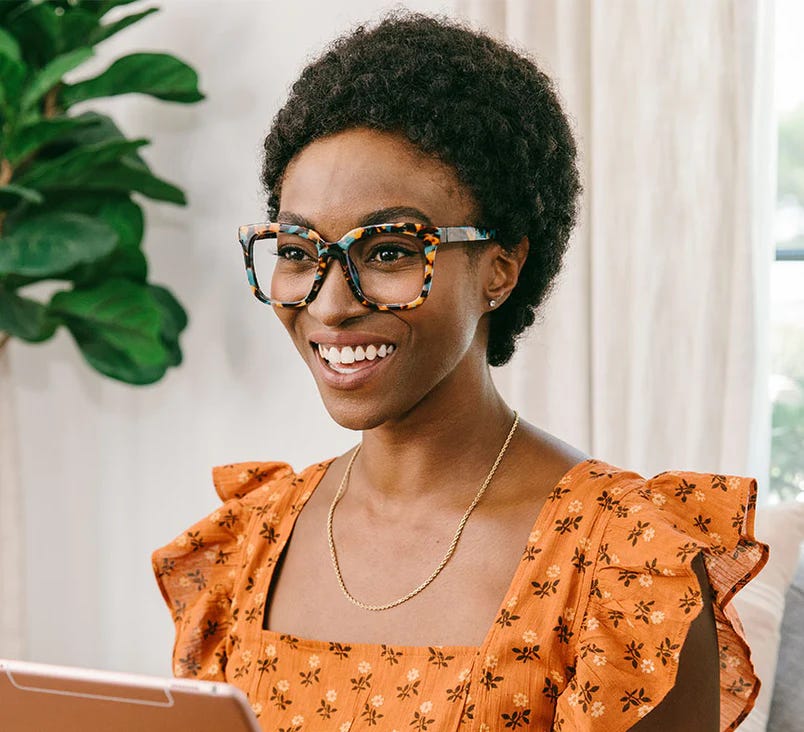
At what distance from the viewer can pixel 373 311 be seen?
105 cm

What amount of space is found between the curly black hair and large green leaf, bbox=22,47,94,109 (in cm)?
97

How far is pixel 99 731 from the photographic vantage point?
0.75 metres

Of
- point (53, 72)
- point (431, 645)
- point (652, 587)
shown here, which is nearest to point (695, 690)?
point (652, 587)

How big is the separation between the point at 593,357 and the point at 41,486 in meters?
1.50

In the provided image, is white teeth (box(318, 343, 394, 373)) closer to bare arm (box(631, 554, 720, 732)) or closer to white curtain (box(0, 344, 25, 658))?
bare arm (box(631, 554, 720, 732))

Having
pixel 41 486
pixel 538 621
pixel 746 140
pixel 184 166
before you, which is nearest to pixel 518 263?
pixel 538 621

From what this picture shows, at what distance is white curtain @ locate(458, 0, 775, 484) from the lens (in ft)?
6.18

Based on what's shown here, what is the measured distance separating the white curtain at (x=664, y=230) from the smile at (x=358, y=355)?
0.83m

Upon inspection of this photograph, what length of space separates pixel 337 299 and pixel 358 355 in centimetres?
6

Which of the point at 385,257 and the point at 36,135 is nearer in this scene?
the point at 385,257

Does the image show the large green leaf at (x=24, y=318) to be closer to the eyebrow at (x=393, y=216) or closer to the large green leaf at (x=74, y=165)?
the large green leaf at (x=74, y=165)

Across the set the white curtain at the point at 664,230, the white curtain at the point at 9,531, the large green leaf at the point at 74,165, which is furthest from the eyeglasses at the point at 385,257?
the white curtain at the point at 9,531

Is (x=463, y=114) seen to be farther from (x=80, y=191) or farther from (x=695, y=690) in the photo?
(x=80, y=191)

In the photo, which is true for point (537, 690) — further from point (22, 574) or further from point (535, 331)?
point (22, 574)
